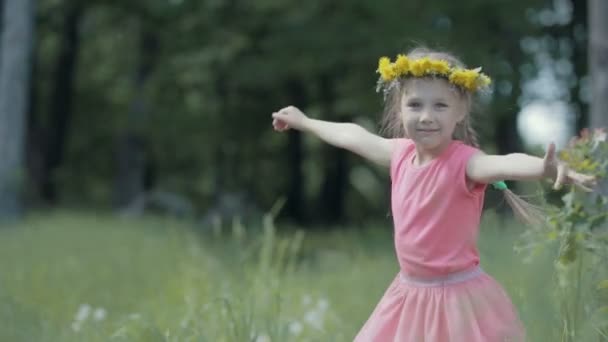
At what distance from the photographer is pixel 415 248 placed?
273 cm

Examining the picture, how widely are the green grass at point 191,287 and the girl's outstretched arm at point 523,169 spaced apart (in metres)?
0.21

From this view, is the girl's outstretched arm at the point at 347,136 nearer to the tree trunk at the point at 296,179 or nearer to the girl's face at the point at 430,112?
the girl's face at the point at 430,112

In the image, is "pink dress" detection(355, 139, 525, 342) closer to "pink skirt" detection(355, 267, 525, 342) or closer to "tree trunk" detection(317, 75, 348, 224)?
"pink skirt" detection(355, 267, 525, 342)

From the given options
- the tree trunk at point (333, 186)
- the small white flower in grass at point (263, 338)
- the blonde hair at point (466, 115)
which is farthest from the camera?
the tree trunk at point (333, 186)

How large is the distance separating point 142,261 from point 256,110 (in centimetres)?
1494

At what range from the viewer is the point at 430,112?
2727 mm

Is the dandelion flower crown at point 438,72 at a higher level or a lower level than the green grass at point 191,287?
higher

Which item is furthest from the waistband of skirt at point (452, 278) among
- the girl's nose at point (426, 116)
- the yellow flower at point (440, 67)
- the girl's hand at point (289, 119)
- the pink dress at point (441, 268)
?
the girl's hand at point (289, 119)

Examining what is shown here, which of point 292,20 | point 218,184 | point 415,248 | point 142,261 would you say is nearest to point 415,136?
point 415,248

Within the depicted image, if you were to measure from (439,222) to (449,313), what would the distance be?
239mm

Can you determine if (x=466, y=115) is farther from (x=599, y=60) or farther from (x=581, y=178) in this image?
(x=599, y=60)

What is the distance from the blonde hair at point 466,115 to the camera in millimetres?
2822

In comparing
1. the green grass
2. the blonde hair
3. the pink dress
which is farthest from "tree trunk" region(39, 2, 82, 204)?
the pink dress

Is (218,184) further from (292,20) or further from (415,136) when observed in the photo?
(415,136)
